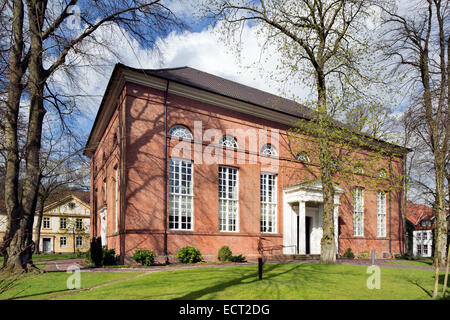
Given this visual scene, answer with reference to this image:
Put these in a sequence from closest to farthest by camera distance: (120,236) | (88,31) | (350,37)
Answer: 1. (88,31)
2. (350,37)
3. (120,236)

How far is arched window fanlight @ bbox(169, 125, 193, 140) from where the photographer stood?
62.5ft

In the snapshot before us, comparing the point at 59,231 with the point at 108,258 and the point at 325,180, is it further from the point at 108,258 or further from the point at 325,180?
the point at 325,180

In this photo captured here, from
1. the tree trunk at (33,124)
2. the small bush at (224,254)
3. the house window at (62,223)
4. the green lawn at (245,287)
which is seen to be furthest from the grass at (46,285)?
the house window at (62,223)

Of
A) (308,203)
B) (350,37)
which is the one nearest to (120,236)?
(308,203)

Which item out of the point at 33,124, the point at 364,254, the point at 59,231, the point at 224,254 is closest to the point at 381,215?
the point at 364,254

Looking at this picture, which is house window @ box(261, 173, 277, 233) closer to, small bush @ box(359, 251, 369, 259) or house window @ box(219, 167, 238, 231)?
house window @ box(219, 167, 238, 231)

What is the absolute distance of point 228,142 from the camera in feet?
69.1

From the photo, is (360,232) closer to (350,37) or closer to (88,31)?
(350,37)

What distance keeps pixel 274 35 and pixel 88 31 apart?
838 cm

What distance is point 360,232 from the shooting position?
2783cm

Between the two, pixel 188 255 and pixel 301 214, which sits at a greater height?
pixel 301 214

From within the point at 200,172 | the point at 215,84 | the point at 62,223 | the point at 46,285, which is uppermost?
the point at 215,84

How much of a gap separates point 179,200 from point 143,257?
3.83m

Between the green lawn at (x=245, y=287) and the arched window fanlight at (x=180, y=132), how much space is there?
29.1 ft
